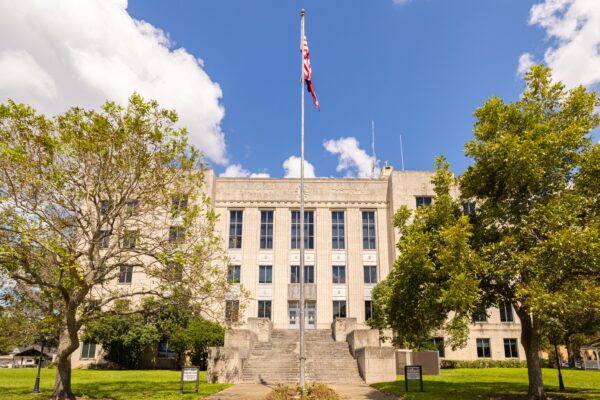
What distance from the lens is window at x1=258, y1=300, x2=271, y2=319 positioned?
39.9 metres

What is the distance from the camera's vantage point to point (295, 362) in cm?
2611

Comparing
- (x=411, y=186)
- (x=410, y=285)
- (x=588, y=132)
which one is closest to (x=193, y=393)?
(x=410, y=285)

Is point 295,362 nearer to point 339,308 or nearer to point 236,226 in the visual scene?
point 339,308

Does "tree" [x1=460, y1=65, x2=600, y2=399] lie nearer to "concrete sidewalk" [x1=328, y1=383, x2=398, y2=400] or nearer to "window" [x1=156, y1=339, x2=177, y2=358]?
"concrete sidewalk" [x1=328, y1=383, x2=398, y2=400]

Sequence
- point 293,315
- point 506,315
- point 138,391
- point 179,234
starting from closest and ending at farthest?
point 179,234
point 138,391
point 293,315
point 506,315

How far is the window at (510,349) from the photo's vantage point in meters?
39.1

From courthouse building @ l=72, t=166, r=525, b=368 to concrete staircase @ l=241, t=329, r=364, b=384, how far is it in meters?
8.67

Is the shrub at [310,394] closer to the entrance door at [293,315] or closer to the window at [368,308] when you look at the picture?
the entrance door at [293,315]

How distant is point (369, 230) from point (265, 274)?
10.6 meters

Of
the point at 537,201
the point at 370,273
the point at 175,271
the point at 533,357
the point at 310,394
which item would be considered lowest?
the point at 310,394

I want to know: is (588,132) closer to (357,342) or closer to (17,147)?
(357,342)

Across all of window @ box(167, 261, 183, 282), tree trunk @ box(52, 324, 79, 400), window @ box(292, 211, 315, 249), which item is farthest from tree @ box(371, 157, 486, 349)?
window @ box(292, 211, 315, 249)

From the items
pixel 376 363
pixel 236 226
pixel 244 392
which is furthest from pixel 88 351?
pixel 376 363

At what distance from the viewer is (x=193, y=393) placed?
687 inches
